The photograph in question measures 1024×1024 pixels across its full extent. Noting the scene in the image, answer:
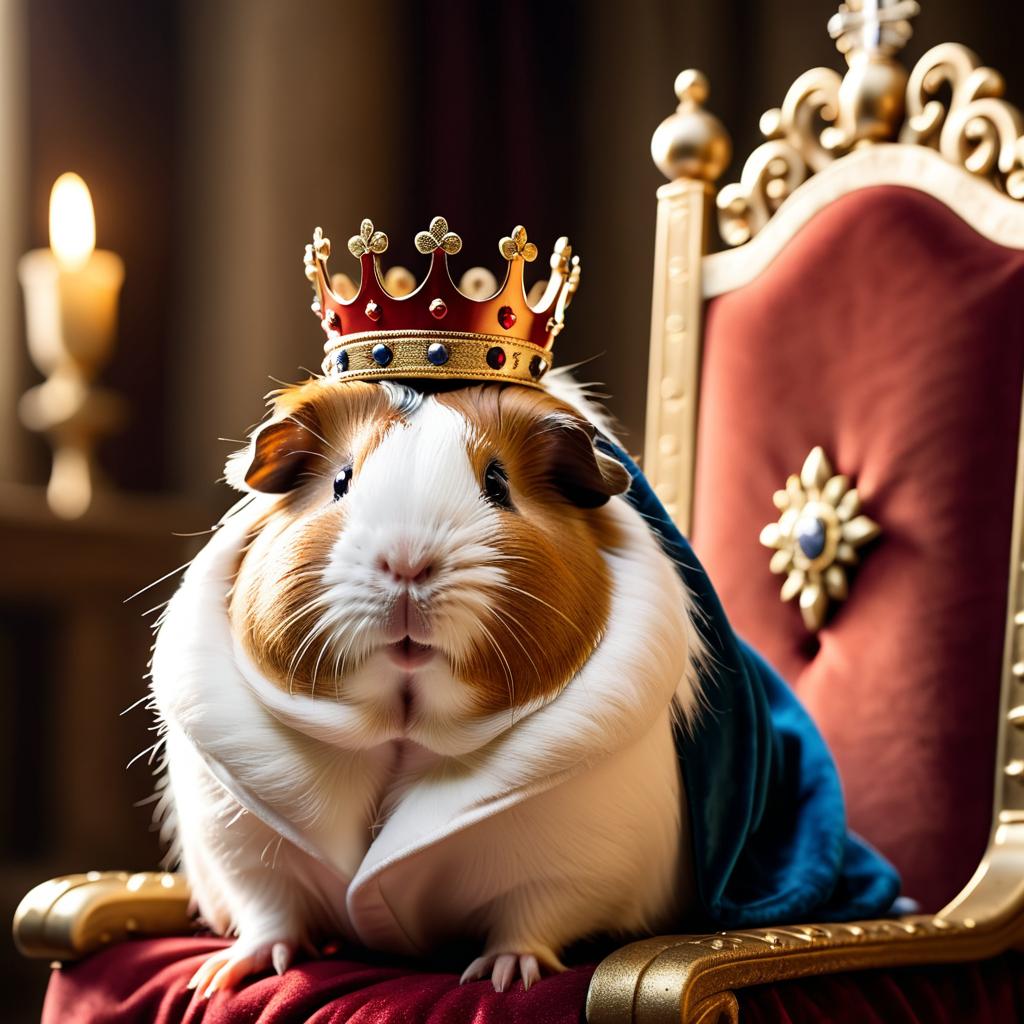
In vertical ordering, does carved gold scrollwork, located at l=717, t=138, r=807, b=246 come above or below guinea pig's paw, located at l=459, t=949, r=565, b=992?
above

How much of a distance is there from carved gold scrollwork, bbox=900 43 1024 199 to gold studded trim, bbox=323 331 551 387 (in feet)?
2.25

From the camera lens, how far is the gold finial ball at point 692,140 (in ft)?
5.43

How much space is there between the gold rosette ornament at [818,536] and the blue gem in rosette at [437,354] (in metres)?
0.63

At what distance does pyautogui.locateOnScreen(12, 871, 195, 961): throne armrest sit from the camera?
1.23 m

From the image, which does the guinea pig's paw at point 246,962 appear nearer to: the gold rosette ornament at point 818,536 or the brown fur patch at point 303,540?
the brown fur patch at point 303,540

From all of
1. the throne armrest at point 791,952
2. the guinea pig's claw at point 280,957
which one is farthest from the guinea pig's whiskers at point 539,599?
the guinea pig's claw at point 280,957

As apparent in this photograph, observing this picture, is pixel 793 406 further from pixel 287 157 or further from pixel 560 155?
pixel 287 157

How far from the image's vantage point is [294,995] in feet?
3.21

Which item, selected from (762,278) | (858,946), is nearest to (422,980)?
(858,946)

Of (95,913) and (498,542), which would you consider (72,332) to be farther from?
(498,542)

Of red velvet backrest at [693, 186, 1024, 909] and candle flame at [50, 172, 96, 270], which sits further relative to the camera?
candle flame at [50, 172, 96, 270]

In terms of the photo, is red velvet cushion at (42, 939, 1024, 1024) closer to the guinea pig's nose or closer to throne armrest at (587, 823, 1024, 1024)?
throne armrest at (587, 823, 1024, 1024)

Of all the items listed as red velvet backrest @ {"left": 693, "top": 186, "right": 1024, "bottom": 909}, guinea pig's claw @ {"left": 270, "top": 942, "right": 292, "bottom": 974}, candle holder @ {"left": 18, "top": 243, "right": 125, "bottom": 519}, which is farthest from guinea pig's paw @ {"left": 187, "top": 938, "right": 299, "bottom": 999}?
candle holder @ {"left": 18, "top": 243, "right": 125, "bottom": 519}

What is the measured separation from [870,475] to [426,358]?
66cm
